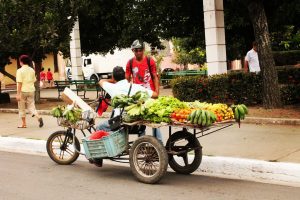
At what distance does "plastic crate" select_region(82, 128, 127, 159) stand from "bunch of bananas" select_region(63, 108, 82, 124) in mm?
757

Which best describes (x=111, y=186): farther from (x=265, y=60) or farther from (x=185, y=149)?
(x=265, y=60)

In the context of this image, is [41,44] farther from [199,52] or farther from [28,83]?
[199,52]

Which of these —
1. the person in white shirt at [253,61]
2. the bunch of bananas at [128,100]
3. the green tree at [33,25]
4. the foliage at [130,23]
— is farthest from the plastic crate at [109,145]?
the foliage at [130,23]

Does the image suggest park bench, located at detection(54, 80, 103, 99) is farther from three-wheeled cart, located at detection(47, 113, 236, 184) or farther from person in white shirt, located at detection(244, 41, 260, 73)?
three-wheeled cart, located at detection(47, 113, 236, 184)

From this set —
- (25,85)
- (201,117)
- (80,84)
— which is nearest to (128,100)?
(201,117)

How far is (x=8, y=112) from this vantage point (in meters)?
17.6

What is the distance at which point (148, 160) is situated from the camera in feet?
23.8

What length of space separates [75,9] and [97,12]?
4778 millimetres

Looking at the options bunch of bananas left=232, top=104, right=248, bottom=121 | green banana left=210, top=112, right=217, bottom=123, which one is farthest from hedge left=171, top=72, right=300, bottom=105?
green banana left=210, top=112, right=217, bottom=123

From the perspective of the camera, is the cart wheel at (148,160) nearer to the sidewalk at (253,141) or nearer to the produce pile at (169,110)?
the produce pile at (169,110)

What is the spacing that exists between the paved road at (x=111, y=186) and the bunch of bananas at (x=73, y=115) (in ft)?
2.76

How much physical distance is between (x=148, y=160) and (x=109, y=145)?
0.62 metres

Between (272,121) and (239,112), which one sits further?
(272,121)

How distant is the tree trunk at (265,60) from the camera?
42.1ft
